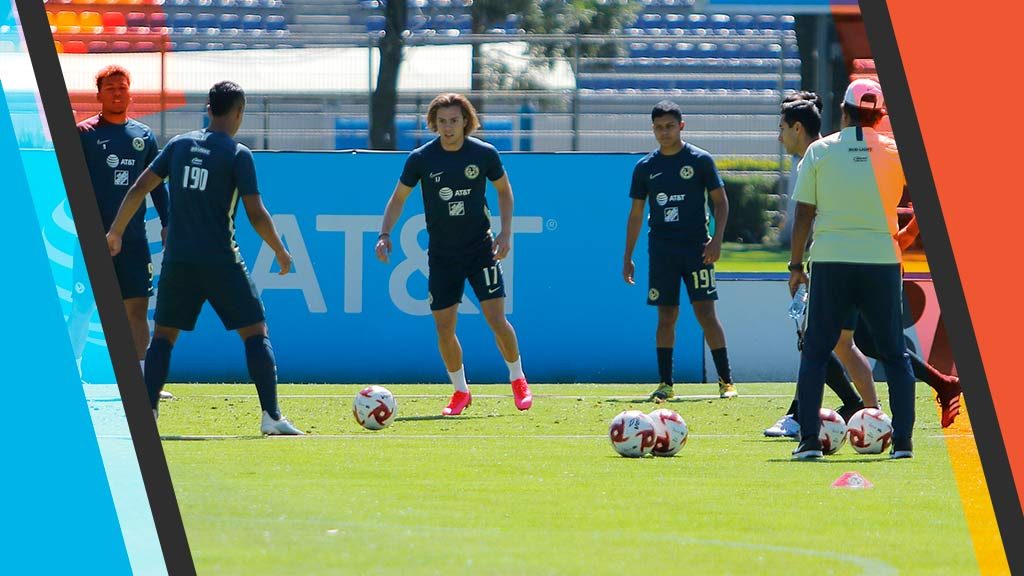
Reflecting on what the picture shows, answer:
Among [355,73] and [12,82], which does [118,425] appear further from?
[355,73]

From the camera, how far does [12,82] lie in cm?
404

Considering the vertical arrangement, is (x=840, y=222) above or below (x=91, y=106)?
above

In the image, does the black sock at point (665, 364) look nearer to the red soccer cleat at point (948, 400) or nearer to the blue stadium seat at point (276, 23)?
the red soccer cleat at point (948, 400)

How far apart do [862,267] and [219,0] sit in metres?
13.8

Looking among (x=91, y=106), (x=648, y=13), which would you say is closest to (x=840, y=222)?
(x=91, y=106)

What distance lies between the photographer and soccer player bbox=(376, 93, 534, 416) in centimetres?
930

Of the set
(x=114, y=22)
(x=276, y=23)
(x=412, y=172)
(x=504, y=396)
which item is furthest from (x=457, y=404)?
(x=114, y=22)

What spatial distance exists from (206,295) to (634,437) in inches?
84.0

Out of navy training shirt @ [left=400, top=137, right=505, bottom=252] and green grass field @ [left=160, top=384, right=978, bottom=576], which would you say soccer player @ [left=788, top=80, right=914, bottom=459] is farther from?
navy training shirt @ [left=400, top=137, right=505, bottom=252]

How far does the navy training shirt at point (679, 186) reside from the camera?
10656 millimetres

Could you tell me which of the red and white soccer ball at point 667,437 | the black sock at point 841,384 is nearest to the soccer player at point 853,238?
the red and white soccer ball at point 667,437

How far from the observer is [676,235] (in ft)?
35.4

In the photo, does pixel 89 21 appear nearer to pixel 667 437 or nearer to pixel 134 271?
pixel 134 271

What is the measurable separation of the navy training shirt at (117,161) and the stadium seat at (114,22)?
11.4 metres
